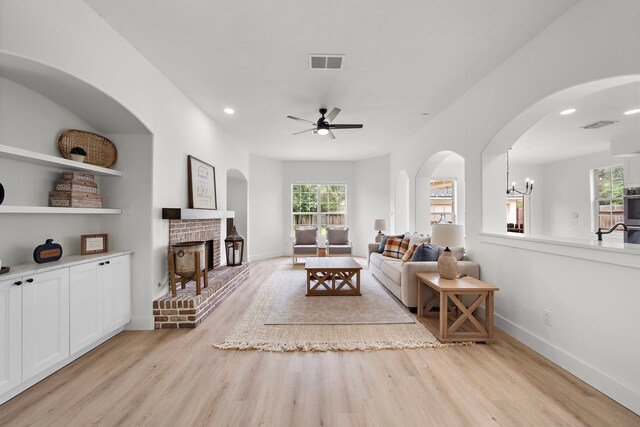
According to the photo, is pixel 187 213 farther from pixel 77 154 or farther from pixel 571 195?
pixel 571 195

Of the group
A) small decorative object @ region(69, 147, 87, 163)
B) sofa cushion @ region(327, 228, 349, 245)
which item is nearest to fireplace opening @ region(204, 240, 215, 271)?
small decorative object @ region(69, 147, 87, 163)

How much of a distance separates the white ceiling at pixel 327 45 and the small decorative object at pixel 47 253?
195 cm

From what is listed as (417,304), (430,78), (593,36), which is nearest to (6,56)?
(430,78)

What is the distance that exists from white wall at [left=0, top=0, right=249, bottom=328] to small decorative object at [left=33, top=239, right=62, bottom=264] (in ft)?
0.99

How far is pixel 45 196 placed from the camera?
7.88 feet

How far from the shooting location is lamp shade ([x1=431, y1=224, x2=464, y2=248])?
3.00m

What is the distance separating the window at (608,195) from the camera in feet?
19.5

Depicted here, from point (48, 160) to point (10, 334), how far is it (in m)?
1.24

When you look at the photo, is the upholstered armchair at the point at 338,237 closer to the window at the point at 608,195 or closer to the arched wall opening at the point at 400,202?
the arched wall opening at the point at 400,202

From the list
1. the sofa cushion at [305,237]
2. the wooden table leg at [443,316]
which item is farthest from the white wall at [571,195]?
the sofa cushion at [305,237]

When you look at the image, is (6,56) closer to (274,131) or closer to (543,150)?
(274,131)

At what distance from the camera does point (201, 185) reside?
4.18 m

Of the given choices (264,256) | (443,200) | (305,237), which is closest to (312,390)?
(305,237)

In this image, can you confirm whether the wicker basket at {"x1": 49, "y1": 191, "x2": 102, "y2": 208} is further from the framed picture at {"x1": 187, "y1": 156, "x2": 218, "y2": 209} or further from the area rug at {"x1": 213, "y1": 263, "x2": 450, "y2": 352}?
the area rug at {"x1": 213, "y1": 263, "x2": 450, "y2": 352}
